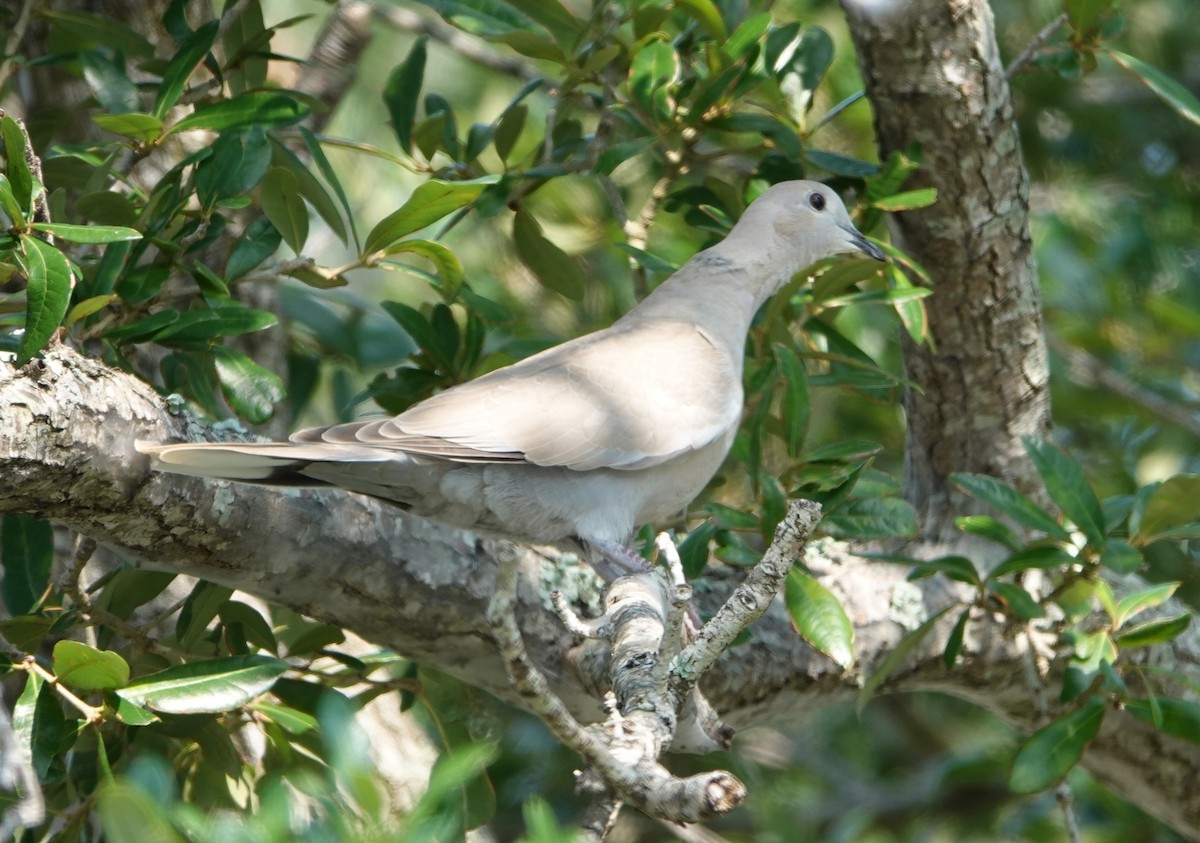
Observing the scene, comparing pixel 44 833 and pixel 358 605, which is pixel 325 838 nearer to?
pixel 358 605

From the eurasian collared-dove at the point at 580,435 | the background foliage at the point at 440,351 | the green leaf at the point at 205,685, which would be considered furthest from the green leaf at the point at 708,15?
the green leaf at the point at 205,685

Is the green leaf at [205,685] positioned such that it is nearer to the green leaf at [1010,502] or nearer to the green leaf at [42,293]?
the green leaf at [42,293]

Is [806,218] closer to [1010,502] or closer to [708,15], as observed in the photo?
[708,15]

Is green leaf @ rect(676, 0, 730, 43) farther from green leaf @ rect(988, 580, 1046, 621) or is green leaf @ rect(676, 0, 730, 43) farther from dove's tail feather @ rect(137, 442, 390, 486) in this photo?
green leaf @ rect(988, 580, 1046, 621)

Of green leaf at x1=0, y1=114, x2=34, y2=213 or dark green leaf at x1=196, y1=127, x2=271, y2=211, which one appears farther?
dark green leaf at x1=196, y1=127, x2=271, y2=211

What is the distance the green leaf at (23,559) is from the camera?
6.79 feet

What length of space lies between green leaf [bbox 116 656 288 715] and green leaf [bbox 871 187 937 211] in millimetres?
1444

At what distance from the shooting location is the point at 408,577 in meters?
2.18

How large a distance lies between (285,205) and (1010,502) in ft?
4.73

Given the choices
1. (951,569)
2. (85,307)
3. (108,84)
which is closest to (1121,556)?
(951,569)

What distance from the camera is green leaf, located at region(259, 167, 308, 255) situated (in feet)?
7.02

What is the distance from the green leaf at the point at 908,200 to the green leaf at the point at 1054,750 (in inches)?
39.2

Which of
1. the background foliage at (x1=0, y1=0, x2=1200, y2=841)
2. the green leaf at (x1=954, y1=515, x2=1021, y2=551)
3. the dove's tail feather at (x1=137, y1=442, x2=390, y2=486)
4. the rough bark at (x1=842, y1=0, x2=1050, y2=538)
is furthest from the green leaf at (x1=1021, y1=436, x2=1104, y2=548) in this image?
the dove's tail feather at (x1=137, y1=442, x2=390, y2=486)

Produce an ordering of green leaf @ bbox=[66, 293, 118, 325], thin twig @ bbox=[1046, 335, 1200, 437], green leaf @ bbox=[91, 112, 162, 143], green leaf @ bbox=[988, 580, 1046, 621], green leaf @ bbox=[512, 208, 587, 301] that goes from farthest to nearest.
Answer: thin twig @ bbox=[1046, 335, 1200, 437] < green leaf @ bbox=[512, 208, 587, 301] < green leaf @ bbox=[988, 580, 1046, 621] < green leaf @ bbox=[91, 112, 162, 143] < green leaf @ bbox=[66, 293, 118, 325]
